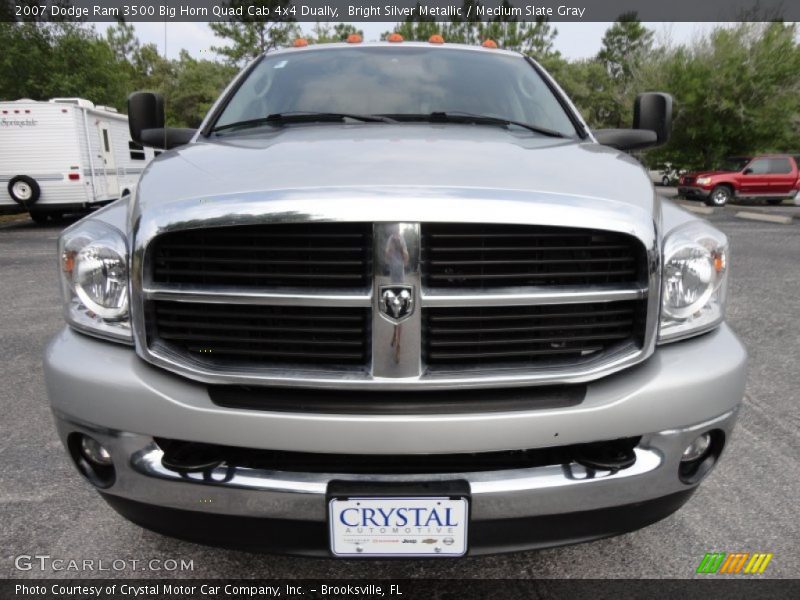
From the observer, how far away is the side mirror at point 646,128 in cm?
297

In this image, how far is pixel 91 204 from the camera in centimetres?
1444

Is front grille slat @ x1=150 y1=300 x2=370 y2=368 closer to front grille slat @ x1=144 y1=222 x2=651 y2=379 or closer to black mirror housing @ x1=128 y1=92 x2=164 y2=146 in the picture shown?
front grille slat @ x1=144 y1=222 x2=651 y2=379

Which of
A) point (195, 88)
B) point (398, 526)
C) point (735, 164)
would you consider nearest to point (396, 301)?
point (398, 526)

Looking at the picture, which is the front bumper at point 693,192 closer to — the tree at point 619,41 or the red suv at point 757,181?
the red suv at point 757,181

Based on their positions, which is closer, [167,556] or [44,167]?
[167,556]

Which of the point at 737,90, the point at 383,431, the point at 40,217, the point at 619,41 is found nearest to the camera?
the point at 383,431

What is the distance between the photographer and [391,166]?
1.77m

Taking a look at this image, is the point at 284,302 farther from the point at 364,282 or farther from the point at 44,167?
the point at 44,167

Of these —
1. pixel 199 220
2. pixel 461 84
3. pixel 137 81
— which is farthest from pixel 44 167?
pixel 137 81

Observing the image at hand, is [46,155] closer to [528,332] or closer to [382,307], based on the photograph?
[382,307]

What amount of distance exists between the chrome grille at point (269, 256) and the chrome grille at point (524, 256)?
0.19m

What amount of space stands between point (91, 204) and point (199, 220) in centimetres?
1453

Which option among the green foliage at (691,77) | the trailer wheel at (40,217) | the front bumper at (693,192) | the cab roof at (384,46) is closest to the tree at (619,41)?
the green foliage at (691,77)

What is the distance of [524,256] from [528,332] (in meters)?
0.21
